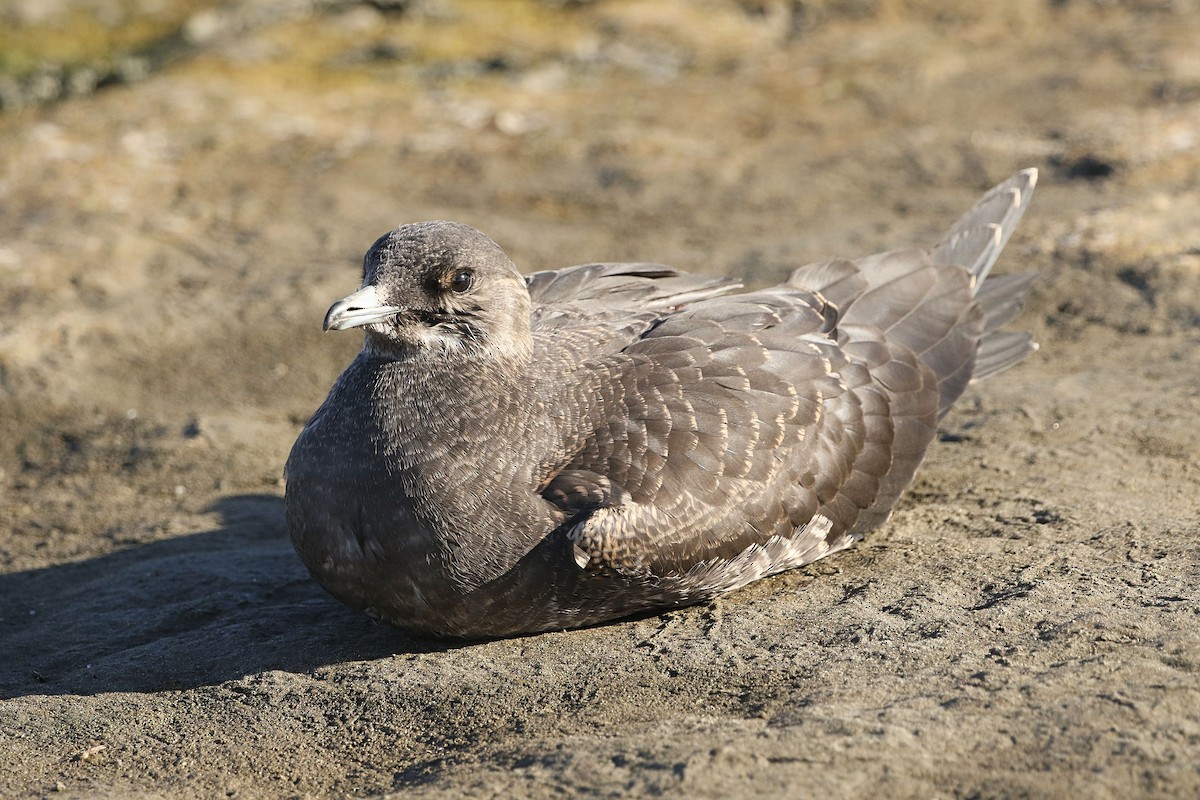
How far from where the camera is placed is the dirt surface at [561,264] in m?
4.55

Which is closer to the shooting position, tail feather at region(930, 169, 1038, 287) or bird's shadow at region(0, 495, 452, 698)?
bird's shadow at region(0, 495, 452, 698)

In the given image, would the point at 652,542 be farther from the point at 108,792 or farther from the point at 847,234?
the point at 847,234

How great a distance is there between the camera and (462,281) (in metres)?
5.48

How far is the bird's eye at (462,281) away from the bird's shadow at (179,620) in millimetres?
1426

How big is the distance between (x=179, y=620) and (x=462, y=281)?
6.45 feet

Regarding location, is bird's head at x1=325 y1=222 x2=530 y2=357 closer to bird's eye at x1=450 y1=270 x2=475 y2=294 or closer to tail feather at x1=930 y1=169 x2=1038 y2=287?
bird's eye at x1=450 y1=270 x2=475 y2=294

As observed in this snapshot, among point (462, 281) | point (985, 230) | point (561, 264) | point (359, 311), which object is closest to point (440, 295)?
point (462, 281)

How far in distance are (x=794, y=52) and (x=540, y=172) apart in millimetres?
3442

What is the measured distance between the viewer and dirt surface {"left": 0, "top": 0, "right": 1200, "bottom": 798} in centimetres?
455

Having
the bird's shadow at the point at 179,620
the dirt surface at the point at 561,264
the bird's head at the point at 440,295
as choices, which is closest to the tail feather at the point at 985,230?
the dirt surface at the point at 561,264

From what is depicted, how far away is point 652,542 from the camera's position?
518 cm

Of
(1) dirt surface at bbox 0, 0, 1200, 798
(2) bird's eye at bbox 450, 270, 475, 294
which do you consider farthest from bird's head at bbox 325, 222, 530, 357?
(1) dirt surface at bbox 0, 0, 1200, 798

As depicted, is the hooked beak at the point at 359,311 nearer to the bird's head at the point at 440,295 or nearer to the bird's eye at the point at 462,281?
the bird's head at the point at 440,295

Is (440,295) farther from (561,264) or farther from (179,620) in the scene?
(561,264)
